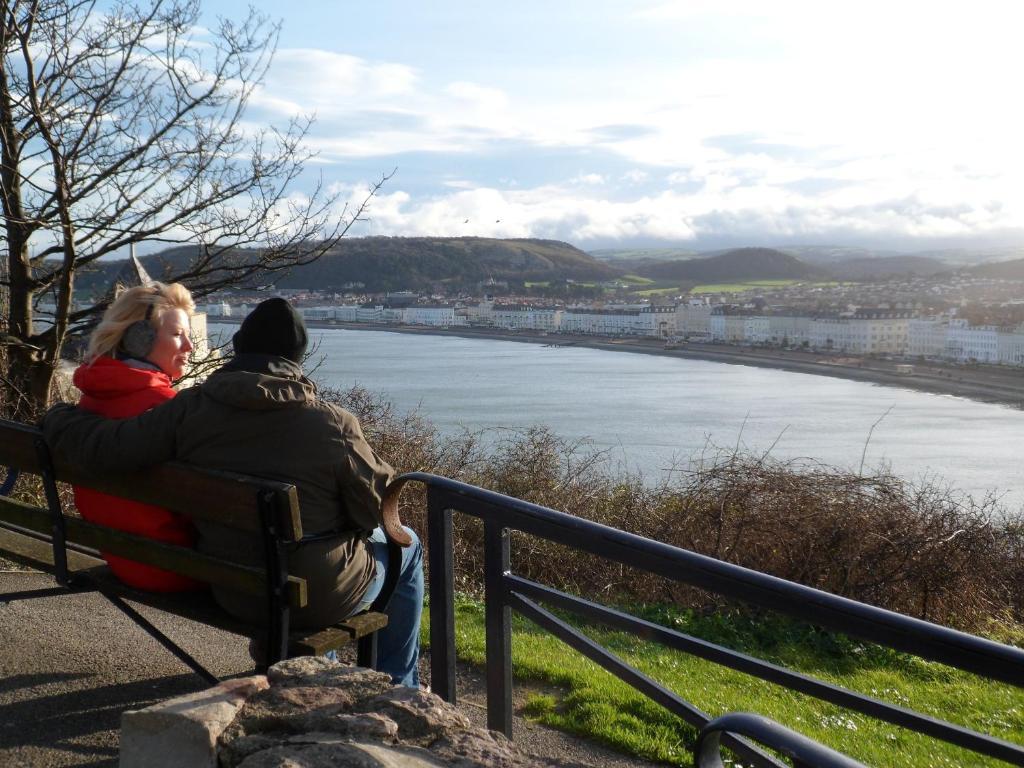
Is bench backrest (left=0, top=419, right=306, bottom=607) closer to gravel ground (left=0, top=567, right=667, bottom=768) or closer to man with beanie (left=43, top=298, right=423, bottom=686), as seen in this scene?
man with beanie (left=43, top=298, right=423, bottom=686)

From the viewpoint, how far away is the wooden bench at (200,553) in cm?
283

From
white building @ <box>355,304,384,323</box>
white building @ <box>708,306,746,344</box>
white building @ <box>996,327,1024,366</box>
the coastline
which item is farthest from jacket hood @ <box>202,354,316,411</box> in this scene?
white building @ <box>708,306,746,344</box>

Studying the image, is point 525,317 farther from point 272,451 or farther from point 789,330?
point 272,451

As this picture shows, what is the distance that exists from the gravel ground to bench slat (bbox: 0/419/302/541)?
30.8 inches

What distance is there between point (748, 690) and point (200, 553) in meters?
3.34

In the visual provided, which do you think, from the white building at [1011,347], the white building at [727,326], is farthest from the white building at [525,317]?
the white building at [1011,347]

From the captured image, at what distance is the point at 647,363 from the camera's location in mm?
57781

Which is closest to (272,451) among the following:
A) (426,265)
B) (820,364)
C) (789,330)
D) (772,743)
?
(772,743)

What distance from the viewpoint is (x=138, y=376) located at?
3148 mm

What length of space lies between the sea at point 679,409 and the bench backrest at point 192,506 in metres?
14.9

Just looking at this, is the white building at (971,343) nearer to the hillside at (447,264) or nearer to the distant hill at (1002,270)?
the distant hill at (1002,270)

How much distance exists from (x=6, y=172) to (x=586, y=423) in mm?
24278

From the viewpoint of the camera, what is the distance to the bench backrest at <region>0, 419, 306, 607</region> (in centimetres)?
279

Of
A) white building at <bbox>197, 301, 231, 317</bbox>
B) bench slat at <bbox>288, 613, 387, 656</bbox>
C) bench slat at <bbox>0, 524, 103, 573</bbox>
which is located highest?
white building at <bbox>197, 301, 231, 317</bbox>
